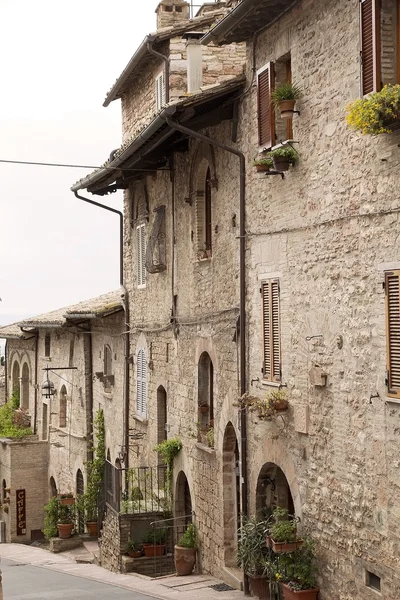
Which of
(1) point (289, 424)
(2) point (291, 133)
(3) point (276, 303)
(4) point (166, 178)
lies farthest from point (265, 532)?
(4) point (166, 178)

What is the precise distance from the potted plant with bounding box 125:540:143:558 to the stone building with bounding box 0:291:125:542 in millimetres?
4750

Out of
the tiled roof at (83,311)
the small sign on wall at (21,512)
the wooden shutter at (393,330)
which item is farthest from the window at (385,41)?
the small sign on wall at (21,512)

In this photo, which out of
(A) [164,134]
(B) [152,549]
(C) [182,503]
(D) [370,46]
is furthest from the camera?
(C) [182,503]

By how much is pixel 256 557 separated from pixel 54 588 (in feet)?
15.8

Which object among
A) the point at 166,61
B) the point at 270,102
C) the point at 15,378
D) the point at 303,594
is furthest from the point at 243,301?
the point at 15,378

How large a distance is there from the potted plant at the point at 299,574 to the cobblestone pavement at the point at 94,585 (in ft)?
6.39

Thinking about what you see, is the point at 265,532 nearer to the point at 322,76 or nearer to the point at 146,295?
the point at 322,76

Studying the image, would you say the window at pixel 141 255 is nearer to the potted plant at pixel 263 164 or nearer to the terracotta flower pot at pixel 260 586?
the potted plant at pixel 263 164

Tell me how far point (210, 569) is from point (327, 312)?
632 cm

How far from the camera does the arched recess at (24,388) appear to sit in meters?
33.6

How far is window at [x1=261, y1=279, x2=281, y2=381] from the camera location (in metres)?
12.5

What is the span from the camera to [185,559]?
52.6 feet

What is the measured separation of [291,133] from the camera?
39.0ft

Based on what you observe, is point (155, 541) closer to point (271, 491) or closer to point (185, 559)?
point (185, 559)
